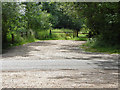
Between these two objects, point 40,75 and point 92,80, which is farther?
point 40,75

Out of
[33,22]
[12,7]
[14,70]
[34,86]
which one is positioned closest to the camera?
[34,86]

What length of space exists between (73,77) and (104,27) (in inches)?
345

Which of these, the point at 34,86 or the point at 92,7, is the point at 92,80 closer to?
the point at 34,86

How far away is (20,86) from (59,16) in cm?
3192

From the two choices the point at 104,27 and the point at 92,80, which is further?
the point at 104,27

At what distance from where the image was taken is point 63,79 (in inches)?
253

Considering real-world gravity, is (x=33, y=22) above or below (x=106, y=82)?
above

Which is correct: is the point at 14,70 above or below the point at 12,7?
below

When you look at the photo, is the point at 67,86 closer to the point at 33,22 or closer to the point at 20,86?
the point at 20,86

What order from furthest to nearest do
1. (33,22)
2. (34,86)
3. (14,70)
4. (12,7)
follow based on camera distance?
(33,22) < (12,7) < (14,70) < (34,86)

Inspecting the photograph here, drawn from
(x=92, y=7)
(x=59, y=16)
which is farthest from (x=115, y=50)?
(x=59, y=16)

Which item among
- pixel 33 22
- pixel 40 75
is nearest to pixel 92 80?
pixel 40 75

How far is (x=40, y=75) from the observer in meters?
7.05

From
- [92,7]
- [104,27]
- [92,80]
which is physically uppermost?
[92,7]
